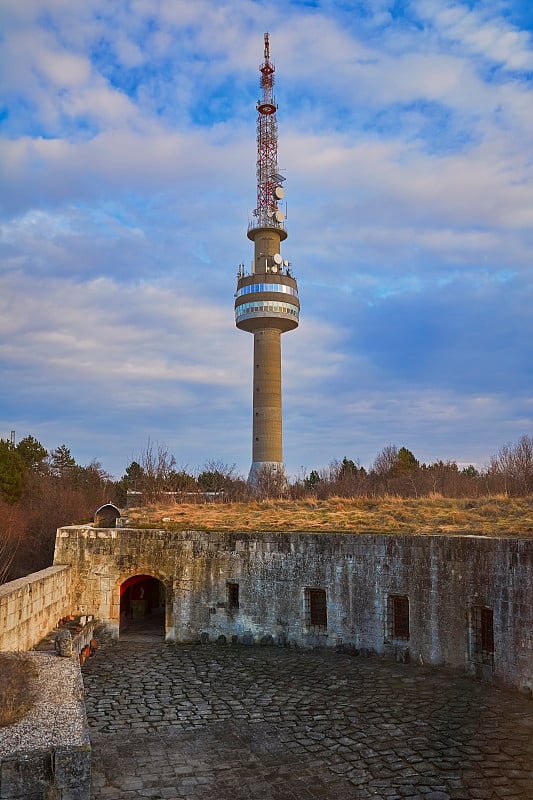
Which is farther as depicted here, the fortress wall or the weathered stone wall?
the weathered stone wall

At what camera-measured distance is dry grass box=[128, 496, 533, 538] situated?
1808cm

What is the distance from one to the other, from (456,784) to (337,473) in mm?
45393

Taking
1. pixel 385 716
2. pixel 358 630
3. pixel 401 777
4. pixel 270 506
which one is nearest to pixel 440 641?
pixel 358 630

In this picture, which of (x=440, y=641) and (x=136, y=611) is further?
(x=136, y=611)

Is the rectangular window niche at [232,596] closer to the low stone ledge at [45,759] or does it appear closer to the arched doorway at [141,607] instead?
the arched doorway at [141,607]

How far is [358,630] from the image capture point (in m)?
17.0

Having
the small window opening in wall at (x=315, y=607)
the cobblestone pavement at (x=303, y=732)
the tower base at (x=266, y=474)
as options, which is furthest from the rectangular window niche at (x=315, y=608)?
the tower base at (x=266, y=474)

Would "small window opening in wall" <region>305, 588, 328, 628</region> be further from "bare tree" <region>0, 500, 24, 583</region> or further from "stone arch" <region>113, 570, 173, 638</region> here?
"bare tree" <region>0, 500, 24, 583</region>

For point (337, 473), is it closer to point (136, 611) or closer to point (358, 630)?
point (136, 611)

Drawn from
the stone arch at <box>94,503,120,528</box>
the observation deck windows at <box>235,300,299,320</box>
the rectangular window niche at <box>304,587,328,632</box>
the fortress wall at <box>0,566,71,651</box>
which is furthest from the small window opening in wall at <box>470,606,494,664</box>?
the observation deck windows at <box>235,300,299,320</box>

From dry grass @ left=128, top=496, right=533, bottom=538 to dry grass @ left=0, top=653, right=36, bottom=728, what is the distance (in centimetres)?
1014

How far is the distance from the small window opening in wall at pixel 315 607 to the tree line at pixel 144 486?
9954 mm

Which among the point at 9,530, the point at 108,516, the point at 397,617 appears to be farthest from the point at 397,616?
the point at 9,530

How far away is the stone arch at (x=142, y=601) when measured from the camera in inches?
771
